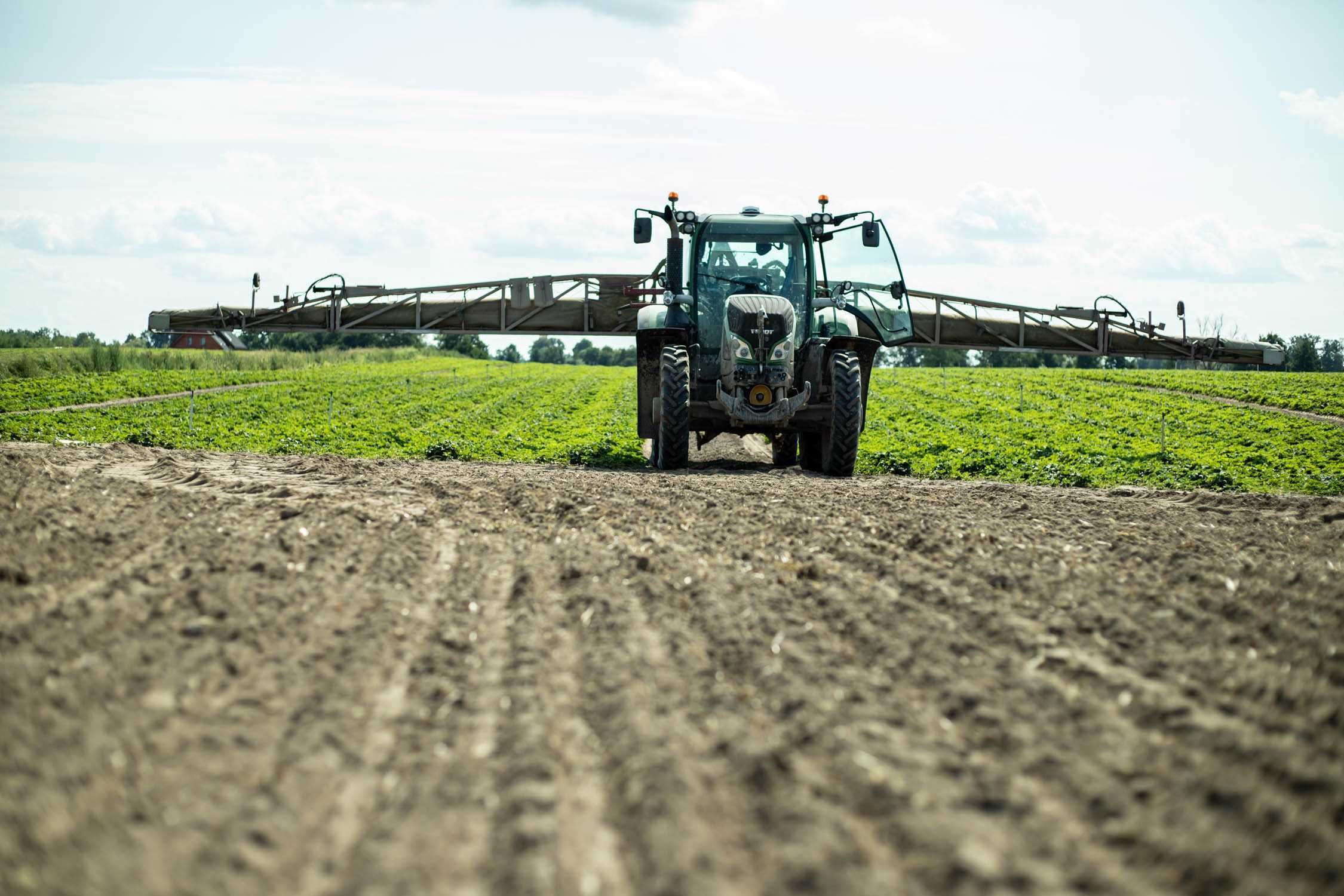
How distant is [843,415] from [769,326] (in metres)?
1.42

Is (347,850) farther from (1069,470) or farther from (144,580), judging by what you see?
(1069,470)

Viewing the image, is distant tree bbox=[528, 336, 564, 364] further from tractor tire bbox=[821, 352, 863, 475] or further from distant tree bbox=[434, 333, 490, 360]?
tractor tire bbox=[821, 352, 863, 475]

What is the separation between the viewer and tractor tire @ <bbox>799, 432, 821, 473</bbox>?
1582cm

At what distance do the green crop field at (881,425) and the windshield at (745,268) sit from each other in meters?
2.75

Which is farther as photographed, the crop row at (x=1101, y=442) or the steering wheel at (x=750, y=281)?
the crop row at (x=1101, y=442)

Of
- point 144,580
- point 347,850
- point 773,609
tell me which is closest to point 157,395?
point 144,580

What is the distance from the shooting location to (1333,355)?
89.2 m

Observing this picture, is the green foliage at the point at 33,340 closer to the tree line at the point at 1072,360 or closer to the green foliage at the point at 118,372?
the green foliage at the point at 118,372

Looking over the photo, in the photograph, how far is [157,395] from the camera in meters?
29.5

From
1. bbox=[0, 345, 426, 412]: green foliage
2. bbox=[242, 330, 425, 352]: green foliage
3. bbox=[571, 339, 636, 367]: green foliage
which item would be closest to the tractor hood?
bbox=[0, 345, 426, 412]: green foliage

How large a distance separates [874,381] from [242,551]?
3544cm

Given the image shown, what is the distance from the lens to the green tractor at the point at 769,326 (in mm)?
14555

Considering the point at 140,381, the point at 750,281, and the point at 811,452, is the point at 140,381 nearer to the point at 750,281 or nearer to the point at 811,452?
the point at 750,281

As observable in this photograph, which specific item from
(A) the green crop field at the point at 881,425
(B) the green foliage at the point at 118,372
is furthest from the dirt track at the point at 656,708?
(B) the green foliage at the point at 118,372
